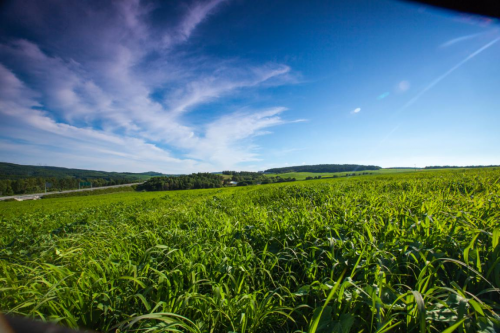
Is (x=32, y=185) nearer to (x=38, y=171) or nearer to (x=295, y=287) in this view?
(x=38, y=171)

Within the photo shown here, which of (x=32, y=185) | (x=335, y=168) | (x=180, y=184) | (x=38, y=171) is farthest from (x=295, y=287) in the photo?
(x=38, y=171)

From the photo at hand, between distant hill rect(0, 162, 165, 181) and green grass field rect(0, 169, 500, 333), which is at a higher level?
distant hill rect(0, 162, 165, 181)

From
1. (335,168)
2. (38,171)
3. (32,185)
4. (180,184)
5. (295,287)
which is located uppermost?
(38,171)

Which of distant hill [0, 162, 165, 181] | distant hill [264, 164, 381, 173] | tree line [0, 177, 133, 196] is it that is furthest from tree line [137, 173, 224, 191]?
distant hill [0, 162, 165, 181]

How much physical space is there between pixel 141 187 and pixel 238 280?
98.8 metres

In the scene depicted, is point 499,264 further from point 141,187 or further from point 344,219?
point 141,187

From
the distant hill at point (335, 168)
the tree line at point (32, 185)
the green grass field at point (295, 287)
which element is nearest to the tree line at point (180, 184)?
the tree line at point (32, 185)

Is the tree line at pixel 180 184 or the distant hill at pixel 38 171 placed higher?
the distant hill at pixel 38 171

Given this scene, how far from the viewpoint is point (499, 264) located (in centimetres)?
153

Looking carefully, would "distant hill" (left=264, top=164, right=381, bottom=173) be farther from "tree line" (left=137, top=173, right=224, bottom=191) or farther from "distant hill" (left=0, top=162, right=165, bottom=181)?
"distant hill" (left=0, top=162, right=165, bottom=181)

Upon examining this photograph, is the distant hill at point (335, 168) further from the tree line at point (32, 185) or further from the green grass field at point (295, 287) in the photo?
the tree line at point (32, 185)

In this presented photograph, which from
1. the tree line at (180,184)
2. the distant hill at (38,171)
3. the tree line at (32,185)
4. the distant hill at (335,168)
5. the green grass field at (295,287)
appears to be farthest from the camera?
the distant hill at (38,171)

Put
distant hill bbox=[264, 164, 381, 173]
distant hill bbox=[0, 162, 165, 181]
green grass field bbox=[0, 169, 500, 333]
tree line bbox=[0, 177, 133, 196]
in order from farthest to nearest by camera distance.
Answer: distant hill bbox=[0, 162, 165, 181], distant hill bbox=[264, 164, 381, 173], tree line bbox=[0, 177, 133, 196], green grass field bbox=[0, 169, 500, 333]

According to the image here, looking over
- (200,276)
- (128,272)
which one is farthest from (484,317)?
(128,272)
